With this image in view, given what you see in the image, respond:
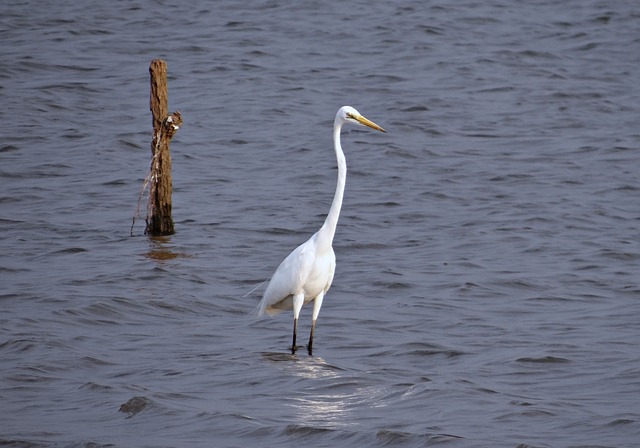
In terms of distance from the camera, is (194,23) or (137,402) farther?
(194,23)

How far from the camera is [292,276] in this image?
8.76m

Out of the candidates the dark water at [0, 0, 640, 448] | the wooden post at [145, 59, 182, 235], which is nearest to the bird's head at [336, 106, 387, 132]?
the dark water at [0, 0, 640, 448]

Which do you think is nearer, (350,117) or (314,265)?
(314,265)

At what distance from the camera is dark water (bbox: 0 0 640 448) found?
24.1ft

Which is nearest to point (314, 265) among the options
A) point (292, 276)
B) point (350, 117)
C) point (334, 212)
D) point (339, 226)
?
point (292, 276)

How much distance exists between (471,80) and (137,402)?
53.2 ft

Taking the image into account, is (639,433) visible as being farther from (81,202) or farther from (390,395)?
(81,202)

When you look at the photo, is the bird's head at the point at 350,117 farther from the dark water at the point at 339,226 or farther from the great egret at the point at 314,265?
the dark water at the point at 339,226

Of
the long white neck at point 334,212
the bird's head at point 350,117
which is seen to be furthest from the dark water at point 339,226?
the bird's head at point 350,117

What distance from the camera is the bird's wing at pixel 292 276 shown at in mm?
8727

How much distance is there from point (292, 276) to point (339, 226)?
5.40 meters

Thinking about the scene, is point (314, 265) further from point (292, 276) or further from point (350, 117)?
point (350, 117)

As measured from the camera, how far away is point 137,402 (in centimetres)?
717

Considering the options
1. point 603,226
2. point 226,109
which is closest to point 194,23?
point 226,109
